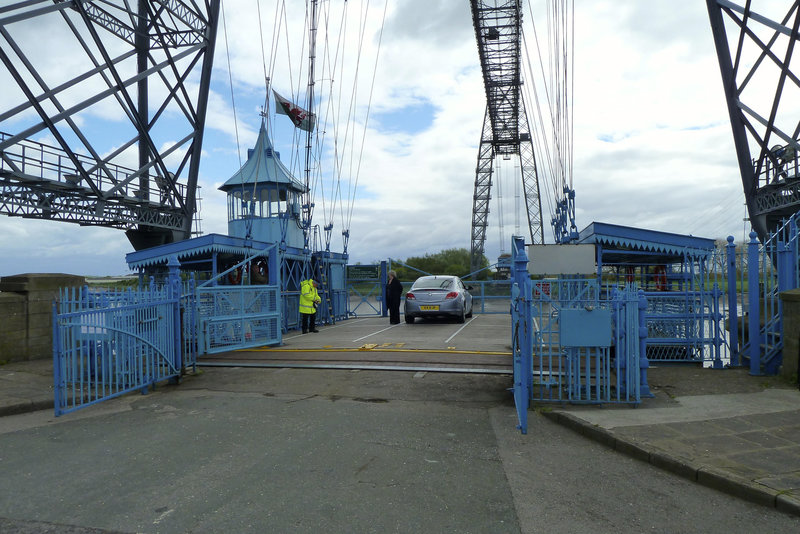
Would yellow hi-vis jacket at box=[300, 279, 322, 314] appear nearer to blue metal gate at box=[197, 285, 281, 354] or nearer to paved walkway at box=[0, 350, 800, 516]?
blue metal gate at box=[197, 285, 281, 354]

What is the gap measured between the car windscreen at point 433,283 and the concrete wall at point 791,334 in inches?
455

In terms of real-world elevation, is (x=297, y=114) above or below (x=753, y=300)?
above

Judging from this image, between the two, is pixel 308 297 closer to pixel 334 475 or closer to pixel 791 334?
pixel 334 475

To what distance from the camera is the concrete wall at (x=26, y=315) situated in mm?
10812

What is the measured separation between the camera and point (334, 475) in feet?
15.4

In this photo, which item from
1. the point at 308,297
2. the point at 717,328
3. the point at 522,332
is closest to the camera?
the point at 522,332

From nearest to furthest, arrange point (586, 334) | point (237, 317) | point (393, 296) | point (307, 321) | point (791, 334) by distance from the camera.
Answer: point (586, 334) < point (791, 334) < point (237, 317) < point (307, 321) < point (393, 296)

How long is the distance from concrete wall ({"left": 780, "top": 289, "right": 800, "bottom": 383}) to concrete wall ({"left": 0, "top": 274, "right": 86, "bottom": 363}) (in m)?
12.7

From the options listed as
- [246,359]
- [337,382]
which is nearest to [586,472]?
[337,382]

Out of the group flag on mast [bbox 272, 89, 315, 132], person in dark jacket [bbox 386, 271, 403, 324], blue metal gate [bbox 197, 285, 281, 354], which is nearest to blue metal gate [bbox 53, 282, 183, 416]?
blue metal gate [bbox 197, 285, 281, 354]

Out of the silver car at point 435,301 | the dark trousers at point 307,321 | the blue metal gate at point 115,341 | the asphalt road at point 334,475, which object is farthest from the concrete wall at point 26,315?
the silver car at point 435,301

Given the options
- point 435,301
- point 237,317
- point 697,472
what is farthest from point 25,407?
point 435,301

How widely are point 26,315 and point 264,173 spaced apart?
13.2 metres

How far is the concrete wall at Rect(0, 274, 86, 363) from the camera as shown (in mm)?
10812
